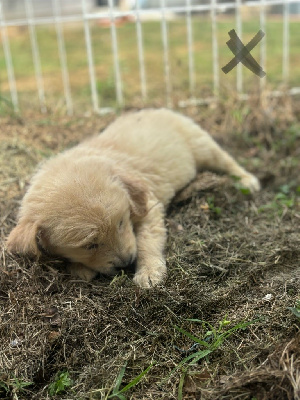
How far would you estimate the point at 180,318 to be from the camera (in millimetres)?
2889

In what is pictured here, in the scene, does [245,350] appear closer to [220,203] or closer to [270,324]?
[270,324]

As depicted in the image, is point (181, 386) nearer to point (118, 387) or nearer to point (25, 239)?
point (118, 387)

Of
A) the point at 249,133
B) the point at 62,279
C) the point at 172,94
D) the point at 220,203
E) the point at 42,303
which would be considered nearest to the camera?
the point at 42,303

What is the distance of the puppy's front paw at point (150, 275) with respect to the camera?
3.21 meters

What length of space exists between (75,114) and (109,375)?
16.0 ft

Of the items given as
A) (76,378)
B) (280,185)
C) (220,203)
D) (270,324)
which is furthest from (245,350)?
(280,185)

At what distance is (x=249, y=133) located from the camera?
627 centimetres

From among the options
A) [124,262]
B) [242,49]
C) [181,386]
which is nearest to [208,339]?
[181,386]

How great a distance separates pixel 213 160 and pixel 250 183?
18.7 inches

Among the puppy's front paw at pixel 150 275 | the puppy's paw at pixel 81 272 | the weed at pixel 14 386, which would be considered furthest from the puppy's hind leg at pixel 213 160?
the weed at pixel 14 386

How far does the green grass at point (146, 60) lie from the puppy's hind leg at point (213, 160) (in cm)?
95

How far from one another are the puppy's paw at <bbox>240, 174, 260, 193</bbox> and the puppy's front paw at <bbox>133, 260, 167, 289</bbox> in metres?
1.76

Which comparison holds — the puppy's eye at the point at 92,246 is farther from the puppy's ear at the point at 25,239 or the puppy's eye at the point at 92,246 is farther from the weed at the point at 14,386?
the weed at the point at 14,386

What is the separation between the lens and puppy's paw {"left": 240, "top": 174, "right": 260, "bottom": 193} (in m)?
4.82
